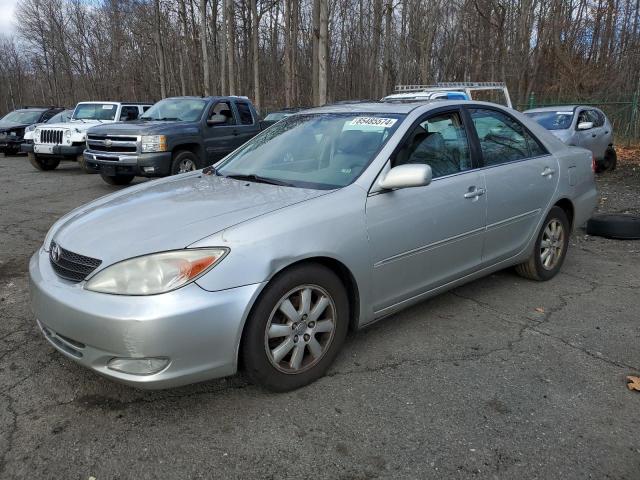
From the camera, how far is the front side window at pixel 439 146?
3.53m

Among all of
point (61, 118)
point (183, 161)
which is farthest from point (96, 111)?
point (183, 161)

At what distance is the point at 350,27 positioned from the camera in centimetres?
3719

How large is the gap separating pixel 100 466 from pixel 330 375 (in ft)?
4.39

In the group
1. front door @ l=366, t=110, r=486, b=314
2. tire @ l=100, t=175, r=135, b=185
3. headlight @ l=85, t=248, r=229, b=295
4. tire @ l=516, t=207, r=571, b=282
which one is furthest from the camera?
tire @ l=100, t=175, r=135, b=185

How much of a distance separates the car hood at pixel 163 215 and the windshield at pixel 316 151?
205 millimetres

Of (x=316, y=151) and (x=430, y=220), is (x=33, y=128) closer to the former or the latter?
(x=316, y=151)

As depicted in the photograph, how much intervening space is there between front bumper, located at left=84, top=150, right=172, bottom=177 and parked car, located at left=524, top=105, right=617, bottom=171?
304 inches

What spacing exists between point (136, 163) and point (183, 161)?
36.4 inches

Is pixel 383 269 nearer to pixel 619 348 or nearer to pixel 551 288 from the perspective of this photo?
pixel 619 348

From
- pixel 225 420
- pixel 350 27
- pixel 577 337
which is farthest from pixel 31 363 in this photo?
pixel 350 27

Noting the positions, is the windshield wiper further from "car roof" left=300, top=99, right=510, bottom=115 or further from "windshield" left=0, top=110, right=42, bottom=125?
"windshield" left=0, top=110, right=42, bottom=125

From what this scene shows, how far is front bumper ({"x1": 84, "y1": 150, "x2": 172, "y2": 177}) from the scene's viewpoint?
377 inches

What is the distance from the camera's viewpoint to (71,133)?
1314cm

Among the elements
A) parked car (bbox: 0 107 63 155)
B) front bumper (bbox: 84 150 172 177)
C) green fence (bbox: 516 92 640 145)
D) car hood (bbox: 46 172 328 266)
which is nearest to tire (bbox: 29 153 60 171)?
parked car (bbox: 0 107 63 155)
